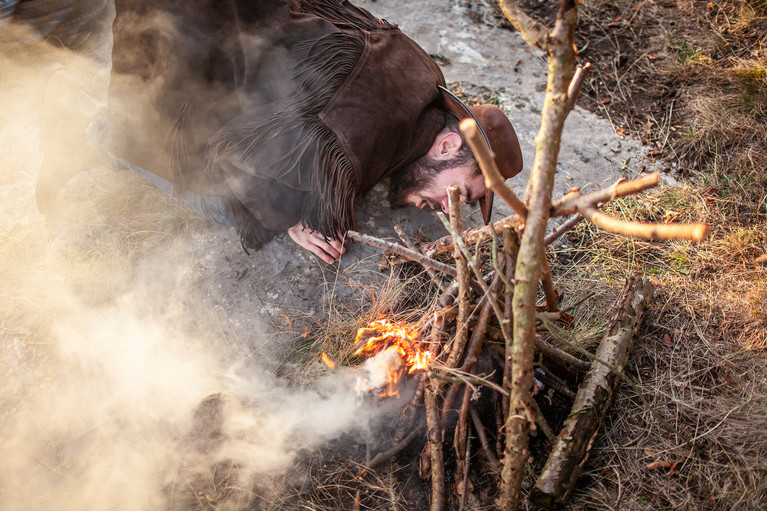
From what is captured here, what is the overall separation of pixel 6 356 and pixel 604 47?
560 cm

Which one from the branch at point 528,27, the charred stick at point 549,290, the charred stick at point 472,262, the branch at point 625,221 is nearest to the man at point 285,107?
the charred stick at point 549,290

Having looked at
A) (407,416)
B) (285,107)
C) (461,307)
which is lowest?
(407,416)

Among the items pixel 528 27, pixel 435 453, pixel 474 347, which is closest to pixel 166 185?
pixel 474 347

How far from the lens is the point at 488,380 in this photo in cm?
213

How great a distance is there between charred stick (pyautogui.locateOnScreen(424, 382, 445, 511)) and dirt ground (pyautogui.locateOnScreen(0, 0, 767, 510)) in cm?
21

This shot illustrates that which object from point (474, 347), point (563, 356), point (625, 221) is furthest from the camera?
point (563, 356)

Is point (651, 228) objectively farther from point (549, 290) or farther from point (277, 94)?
point (277, 94)

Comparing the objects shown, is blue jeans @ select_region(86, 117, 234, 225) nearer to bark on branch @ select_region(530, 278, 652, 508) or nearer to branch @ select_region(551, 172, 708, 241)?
branch @ select_region(551, 172, 708, 241)

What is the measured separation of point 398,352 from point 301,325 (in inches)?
30.2

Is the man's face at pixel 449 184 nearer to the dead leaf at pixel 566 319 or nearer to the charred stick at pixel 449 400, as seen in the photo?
the dead leaf at pixel 566 319

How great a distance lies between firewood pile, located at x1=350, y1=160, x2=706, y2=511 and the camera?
73.1 inches

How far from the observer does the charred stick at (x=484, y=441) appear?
2.07m

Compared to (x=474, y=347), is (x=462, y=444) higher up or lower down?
lower down

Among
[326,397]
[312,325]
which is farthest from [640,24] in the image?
Result: [326,397]
